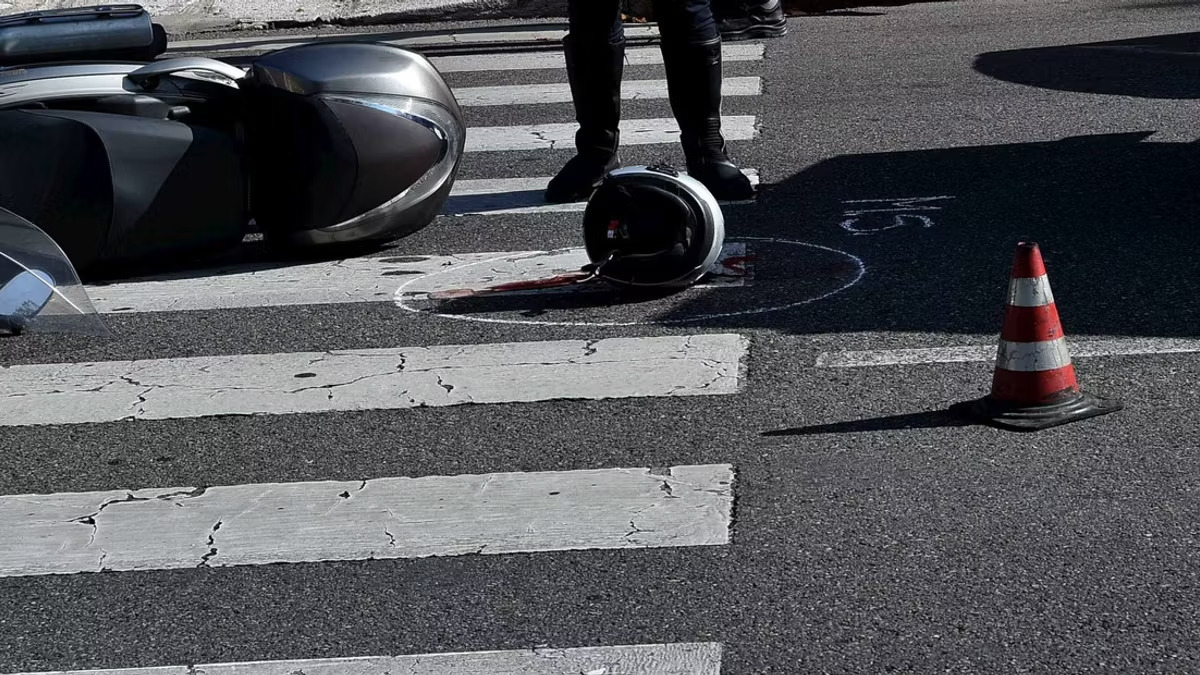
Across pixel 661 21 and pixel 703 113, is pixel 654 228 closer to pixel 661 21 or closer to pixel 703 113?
pixel 703 113

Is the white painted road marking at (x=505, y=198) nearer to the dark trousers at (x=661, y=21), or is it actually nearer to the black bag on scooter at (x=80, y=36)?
the dark trousers at (x=661, y=21)

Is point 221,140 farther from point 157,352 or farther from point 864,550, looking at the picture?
point 864,550

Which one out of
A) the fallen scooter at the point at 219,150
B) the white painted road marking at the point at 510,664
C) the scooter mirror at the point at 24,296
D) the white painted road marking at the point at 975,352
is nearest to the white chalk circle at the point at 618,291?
the fallen scooter at the point at 219,150

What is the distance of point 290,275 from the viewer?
621 centimetres

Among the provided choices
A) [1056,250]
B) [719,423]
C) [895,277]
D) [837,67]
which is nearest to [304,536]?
[719,423]

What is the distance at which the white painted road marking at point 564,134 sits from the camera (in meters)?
8.19

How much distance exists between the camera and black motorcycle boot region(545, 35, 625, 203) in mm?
7023

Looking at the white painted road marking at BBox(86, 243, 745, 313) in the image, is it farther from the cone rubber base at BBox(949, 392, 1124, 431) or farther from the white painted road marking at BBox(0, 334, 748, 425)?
the cone rubber base at BBox(949, 392, 1124, 431)

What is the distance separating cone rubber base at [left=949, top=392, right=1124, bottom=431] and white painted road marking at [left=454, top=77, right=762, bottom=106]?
5.10m

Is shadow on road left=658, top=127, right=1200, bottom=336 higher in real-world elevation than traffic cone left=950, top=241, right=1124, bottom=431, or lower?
lower

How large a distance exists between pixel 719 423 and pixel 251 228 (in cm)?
318

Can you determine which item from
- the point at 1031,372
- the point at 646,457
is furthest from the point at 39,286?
the point at 1031,372

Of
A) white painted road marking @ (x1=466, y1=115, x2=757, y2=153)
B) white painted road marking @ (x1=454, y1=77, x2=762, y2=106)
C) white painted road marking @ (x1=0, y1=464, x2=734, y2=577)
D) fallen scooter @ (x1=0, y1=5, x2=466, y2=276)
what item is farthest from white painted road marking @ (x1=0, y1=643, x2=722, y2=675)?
white painted road marking @ (x1=454, y1=77, x2=762, y2=106)

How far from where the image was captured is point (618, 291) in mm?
5688
